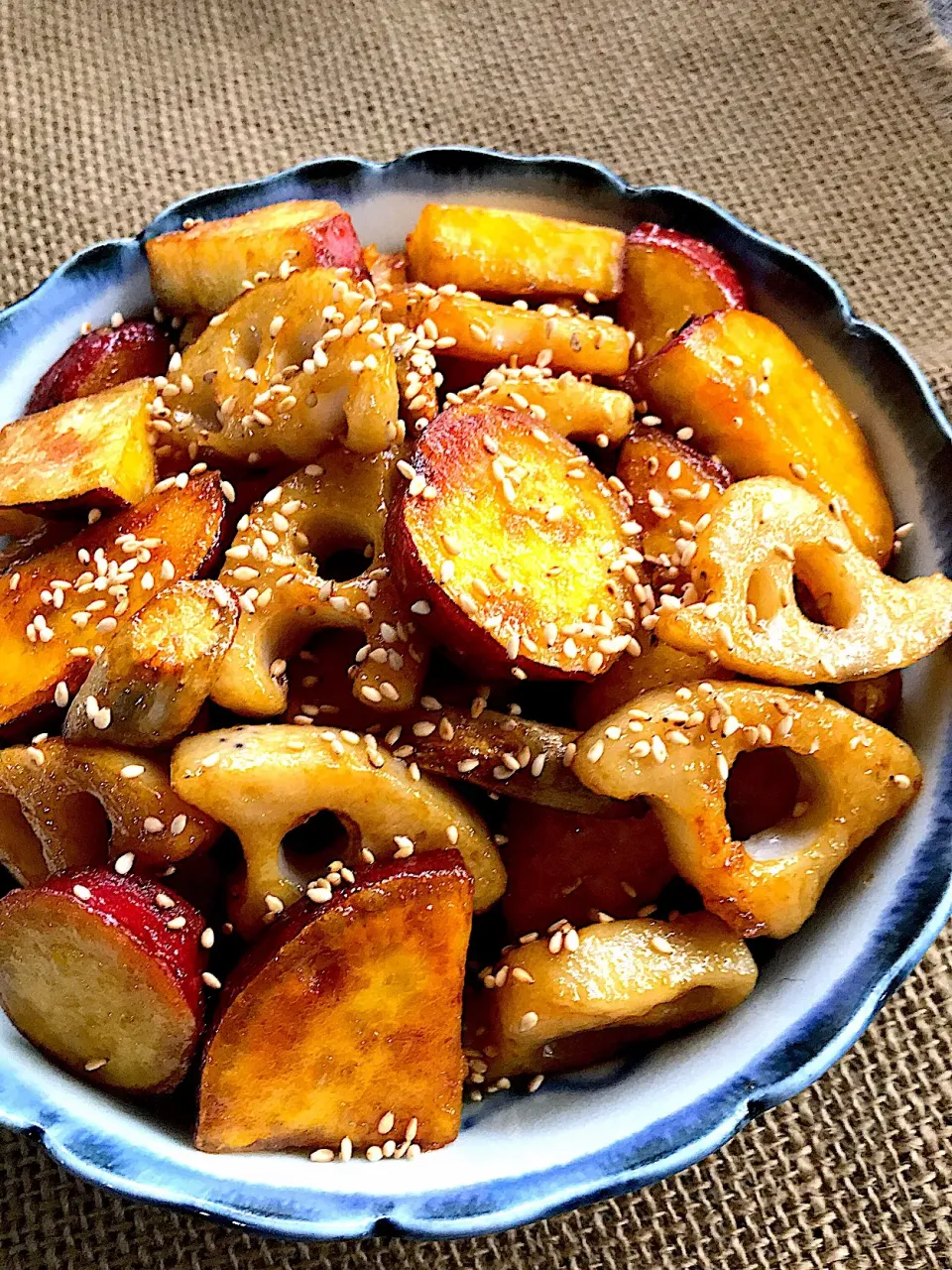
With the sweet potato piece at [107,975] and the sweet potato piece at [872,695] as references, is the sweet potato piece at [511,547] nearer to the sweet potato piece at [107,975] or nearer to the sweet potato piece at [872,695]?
the sweet potato piece at [872,695]

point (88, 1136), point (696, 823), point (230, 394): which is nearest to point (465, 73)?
point (230, 394)

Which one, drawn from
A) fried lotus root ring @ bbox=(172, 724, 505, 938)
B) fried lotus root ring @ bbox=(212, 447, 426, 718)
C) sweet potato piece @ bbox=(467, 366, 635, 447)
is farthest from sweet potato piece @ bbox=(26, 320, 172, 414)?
fried lotus root ring @ bbox=(172, 724, 505, 938)

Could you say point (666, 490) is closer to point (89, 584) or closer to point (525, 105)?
point (89, 584)

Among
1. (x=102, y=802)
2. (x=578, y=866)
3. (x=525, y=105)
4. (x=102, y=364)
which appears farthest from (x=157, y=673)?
(x=525, y=105)

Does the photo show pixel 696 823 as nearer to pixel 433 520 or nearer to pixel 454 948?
pixel 454 948

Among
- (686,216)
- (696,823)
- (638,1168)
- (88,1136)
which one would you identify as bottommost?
(88,1136)

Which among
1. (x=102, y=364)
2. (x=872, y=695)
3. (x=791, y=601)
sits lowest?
(x=102, y=364)
